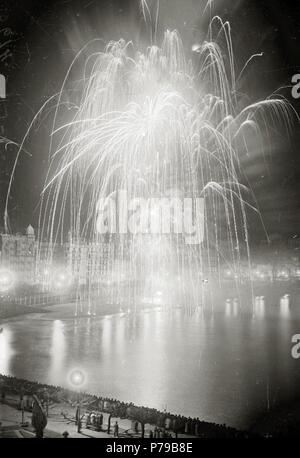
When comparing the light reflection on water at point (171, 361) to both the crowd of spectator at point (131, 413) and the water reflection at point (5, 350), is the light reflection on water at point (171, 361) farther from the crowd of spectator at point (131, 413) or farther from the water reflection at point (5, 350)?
the crowd of spectator at point (131, 413)

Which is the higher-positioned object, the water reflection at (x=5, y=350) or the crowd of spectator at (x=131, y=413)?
the crowd of spectator at (x=131, y=413)

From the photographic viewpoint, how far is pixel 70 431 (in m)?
13.0

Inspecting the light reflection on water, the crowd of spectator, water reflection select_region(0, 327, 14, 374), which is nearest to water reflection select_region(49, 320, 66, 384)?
the light reflection on water

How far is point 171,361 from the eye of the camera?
27891mm

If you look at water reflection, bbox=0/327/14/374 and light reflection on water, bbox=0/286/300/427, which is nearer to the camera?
light reflection on water, bbox=0/286/300/427

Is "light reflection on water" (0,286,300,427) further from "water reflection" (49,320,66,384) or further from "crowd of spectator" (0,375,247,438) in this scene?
"crowd of spectator" (0,375,247,438)

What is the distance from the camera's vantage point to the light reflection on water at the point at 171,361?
67.1 ft

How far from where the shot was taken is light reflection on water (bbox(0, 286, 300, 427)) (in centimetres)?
2045

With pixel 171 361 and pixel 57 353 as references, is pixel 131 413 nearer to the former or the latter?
pixel 171 361

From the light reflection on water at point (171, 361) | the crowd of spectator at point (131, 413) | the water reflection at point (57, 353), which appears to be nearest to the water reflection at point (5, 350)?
the light reflection on water at point (171, 361)
